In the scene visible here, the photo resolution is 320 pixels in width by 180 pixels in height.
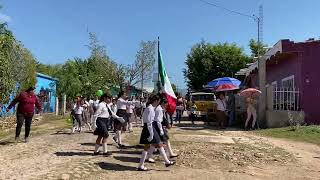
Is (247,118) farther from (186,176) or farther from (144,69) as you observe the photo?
(144,69)

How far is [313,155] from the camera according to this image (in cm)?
1367

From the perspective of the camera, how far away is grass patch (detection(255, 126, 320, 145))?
16.9 m

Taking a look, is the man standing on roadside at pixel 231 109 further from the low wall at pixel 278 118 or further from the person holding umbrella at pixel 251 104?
the low wall at pixel 278 118

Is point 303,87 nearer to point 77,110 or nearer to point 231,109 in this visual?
point 231,109

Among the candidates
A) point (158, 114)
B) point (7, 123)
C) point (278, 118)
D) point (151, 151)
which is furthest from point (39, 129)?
point (158, 114)

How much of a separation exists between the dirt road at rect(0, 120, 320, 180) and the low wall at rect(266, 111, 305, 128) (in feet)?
15.6

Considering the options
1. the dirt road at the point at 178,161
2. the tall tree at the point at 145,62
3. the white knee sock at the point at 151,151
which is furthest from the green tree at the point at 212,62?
the white knee sock at the point at 151,151

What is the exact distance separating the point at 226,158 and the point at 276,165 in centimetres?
116

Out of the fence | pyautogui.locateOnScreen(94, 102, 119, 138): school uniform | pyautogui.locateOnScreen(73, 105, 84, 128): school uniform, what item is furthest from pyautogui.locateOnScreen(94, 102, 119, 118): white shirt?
the fence

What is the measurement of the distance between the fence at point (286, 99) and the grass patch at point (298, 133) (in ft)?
5.88

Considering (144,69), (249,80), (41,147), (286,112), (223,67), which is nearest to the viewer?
(41,147)

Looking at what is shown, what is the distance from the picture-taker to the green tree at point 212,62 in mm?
55281

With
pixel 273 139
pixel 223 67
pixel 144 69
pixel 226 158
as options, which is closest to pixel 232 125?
pixel 273 139

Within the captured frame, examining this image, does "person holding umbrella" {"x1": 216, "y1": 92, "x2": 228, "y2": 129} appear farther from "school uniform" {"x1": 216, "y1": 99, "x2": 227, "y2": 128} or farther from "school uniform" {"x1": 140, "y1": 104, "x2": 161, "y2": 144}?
"school uniform" {"x1": 140, "y1": 104, "x2": 161, "y2": 144}
